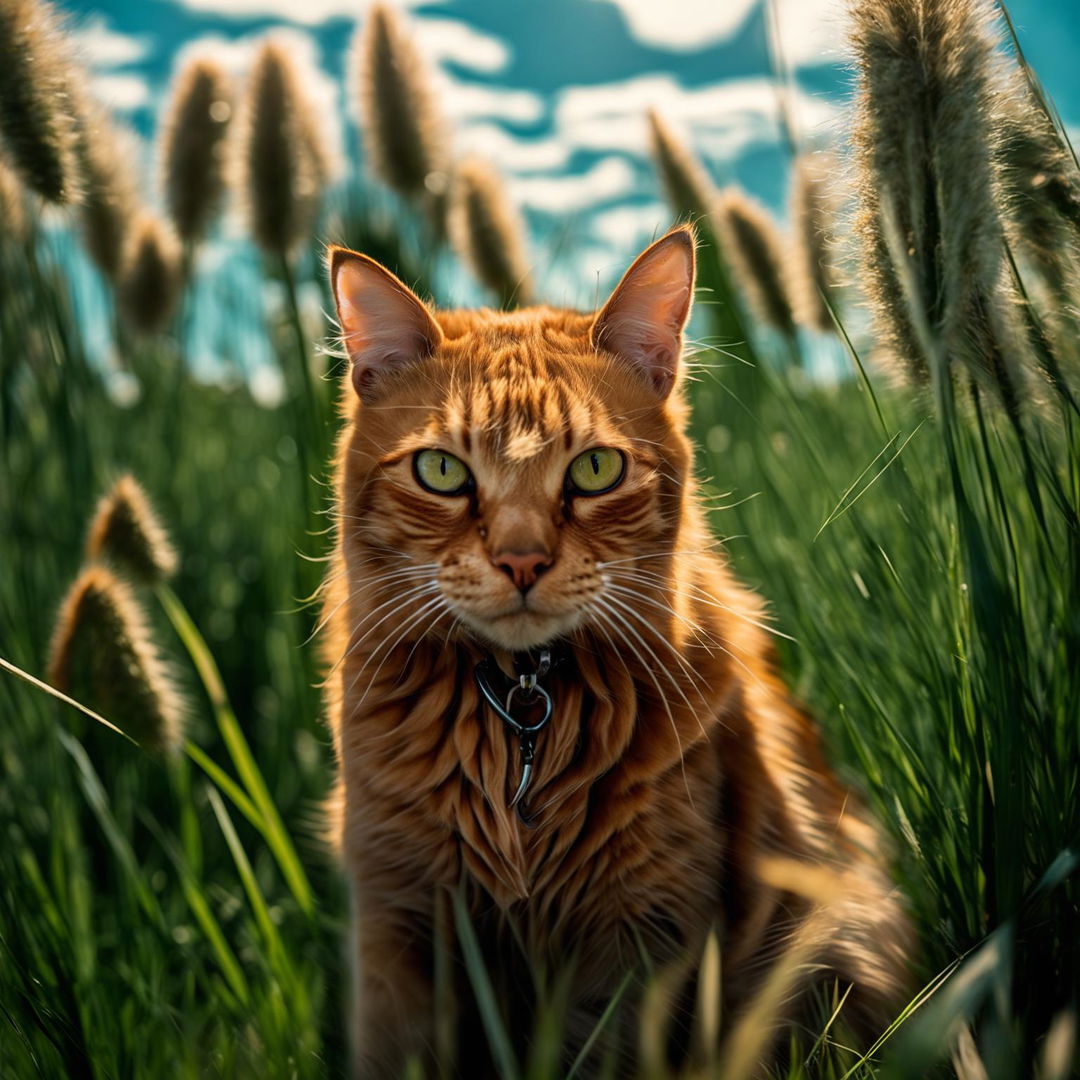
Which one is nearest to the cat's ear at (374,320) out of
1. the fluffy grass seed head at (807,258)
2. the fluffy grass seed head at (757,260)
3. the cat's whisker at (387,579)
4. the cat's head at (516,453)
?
the cat's head at (516,453)

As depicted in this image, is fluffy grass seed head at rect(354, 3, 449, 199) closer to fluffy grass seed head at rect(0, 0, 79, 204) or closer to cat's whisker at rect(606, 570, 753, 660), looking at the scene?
fluffy grass seed head at rect(0, 0, 79, 204)

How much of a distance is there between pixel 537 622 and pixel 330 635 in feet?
1.85

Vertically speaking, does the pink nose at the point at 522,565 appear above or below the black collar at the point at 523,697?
above

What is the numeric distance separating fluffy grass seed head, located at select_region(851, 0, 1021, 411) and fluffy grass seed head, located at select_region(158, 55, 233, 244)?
7.27ft

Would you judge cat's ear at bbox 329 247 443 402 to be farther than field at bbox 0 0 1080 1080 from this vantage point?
Yes

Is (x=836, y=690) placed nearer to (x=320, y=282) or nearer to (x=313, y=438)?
(x=313, y=438)

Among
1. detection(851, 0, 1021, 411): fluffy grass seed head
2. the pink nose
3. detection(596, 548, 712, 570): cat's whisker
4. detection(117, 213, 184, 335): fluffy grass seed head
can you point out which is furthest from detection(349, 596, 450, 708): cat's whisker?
detection(117, 213, 184, 335): fluffy grass seed head

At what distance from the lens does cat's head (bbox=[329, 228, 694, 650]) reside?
5.07 ft

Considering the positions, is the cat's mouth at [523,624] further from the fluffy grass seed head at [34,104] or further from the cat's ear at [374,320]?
the fluffy grass seed head at [34,104]

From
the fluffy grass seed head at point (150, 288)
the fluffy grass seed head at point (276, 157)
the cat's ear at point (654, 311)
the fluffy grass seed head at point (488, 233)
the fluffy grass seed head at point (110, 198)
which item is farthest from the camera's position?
the fluffy grass seed head at point (150, 288)

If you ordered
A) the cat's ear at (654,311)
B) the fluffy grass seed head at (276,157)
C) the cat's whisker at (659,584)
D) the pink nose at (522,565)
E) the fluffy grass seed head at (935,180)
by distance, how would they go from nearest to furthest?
the fluffy grass seed head at (935,180), the pink nose at (522,565), the cat's whisker at (659,584), the cat's ear at (654,311), the fluffy grass seed head at (276,157)

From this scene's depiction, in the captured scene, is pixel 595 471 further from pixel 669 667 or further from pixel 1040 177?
pixel 1040 177

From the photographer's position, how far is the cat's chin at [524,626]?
1.54 meters

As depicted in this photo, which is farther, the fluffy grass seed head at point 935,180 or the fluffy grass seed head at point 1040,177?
the fluffy grass seed head at point 1040,177
